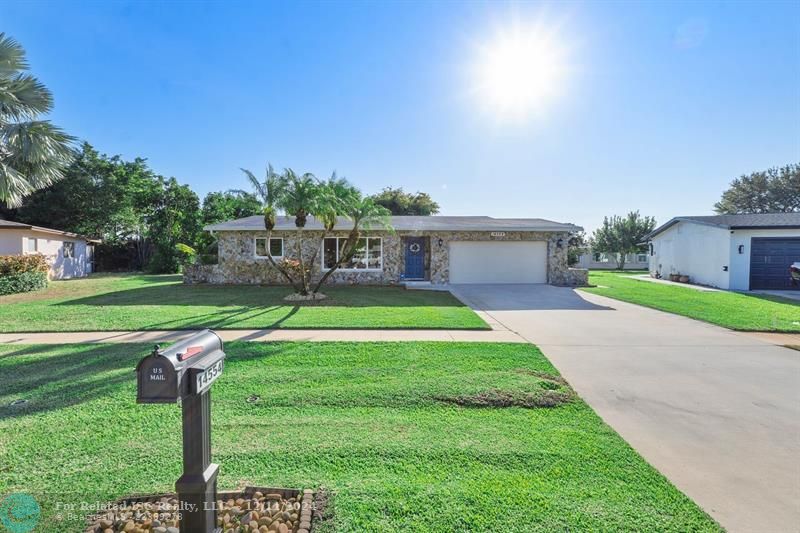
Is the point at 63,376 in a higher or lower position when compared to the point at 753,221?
lower

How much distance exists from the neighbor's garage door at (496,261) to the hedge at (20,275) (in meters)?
18.1

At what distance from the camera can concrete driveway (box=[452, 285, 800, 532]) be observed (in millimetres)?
2752

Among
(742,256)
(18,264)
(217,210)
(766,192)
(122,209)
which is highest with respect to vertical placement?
(766,192)

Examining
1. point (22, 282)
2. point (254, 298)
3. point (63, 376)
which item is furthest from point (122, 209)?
point (63, 376)

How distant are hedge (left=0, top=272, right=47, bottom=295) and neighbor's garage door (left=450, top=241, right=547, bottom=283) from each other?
18.1m

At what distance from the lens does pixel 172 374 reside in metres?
1.83

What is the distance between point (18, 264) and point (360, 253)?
14111 millimetres

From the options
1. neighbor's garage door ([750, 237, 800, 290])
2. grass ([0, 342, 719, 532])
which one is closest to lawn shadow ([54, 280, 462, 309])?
grass ([0, 342, 719, 532])

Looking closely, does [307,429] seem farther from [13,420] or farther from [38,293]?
[38,293]

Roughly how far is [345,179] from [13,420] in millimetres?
10227

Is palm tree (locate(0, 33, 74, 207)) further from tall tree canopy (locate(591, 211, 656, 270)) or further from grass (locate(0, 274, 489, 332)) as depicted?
tall tree canopy (locate(591, 211, 656, 270))

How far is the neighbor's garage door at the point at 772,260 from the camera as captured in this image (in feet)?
55.0

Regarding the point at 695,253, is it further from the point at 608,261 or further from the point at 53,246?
the point at 53,246

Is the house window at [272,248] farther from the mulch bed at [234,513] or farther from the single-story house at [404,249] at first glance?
the mulch bed at [234,513]
